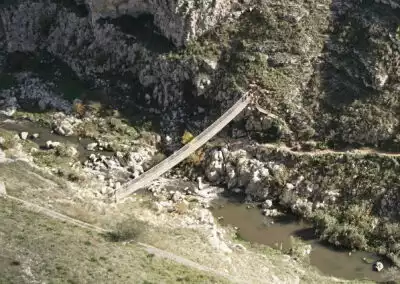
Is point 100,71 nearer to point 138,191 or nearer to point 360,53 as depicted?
point 138,191

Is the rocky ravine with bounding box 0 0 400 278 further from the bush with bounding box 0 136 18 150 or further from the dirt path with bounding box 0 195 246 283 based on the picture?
the dirt path with bounding box 0 195 246 283

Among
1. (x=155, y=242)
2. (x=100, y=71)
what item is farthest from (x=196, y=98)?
(x=155, y=242)

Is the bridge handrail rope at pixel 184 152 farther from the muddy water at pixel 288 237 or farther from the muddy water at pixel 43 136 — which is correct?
the muddy water at pixel 43 136

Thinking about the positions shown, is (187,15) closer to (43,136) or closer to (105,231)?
(43,136)

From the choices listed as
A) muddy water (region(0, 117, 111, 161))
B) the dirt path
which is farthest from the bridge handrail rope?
the dirt path

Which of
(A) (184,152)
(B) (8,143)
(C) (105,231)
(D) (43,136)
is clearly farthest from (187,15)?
(C) (105,231)
